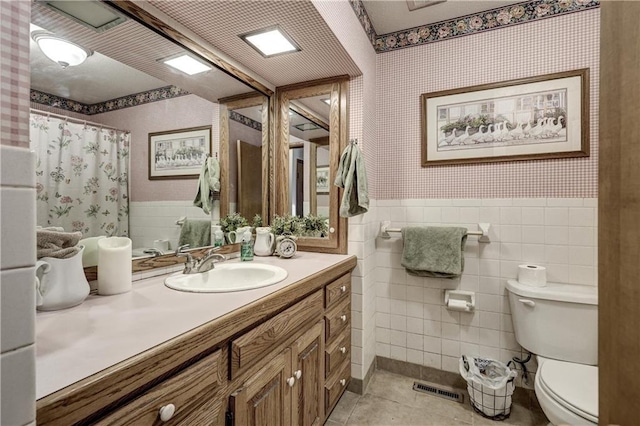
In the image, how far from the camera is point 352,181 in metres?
1.75

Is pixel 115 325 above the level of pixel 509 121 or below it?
below

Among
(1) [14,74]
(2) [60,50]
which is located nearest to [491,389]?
(1) [14,74]

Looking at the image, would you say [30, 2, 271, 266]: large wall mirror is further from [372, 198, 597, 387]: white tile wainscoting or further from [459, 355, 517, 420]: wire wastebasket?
[459, 355, 517, 420]: wire wastebasket

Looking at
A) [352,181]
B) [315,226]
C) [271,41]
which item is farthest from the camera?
[315,226]

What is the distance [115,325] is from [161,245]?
615 mm

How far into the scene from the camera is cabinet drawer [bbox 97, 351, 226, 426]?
0.60 metres

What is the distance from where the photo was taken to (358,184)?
172 cm

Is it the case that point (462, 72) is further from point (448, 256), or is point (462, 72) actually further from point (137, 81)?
point (137, 81)

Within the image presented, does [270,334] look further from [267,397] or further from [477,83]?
[477,83]

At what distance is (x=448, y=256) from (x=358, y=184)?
71cm

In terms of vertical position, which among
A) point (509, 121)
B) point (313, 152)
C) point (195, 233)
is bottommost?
point (195, 233)

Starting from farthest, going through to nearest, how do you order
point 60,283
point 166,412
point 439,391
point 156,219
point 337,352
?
point 439,391
point 337,352
point 156,219
point 60,283
point 166,412

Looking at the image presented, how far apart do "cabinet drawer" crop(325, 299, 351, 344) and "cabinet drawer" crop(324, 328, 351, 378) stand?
0.14 ft

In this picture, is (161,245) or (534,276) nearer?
(161,245)
